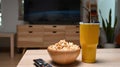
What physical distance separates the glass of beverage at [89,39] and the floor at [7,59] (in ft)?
→ 8.31

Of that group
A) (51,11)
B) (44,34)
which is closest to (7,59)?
(44,34)

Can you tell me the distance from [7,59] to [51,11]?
1477 mm

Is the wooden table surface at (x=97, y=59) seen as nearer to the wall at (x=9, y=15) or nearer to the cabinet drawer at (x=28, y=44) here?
the cabinet drawer at (x=28, y=44)

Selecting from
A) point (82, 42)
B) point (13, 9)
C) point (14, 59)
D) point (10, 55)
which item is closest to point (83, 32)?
point (82, 42)

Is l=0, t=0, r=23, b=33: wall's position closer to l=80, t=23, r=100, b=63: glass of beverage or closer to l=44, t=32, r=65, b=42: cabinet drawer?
l=44, t=32, r=65, b=42: cabinet drawer

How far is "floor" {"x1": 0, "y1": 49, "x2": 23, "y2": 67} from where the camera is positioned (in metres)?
3.65

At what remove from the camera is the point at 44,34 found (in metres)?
4.62

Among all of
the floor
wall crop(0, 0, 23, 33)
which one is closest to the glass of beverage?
the floor

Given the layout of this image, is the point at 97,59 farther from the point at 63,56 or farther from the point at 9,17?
the point at 9,17

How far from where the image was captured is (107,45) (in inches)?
179

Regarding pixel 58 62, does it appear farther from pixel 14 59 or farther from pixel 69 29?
pixel 69 29

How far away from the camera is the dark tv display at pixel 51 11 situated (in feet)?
15.6

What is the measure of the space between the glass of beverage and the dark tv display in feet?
11.7

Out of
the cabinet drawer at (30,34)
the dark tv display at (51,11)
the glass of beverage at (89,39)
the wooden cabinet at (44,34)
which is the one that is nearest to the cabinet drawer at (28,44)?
the wooden cabinet at (44,34)
